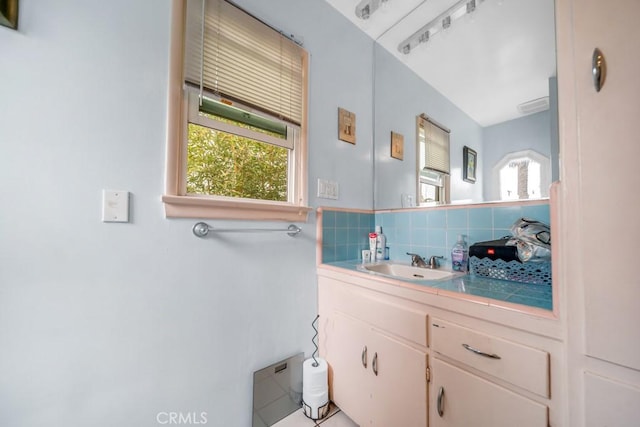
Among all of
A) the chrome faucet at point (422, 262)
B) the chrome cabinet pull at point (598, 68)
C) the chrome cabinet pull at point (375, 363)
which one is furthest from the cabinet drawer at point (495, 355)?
the chrome cabinet pull at point (598, 68)

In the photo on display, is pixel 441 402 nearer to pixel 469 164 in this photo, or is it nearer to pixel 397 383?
pixel 397 383

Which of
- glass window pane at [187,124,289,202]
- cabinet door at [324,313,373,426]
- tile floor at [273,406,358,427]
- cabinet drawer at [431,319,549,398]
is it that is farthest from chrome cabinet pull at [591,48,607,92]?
tile floor at [273,406,358,427]

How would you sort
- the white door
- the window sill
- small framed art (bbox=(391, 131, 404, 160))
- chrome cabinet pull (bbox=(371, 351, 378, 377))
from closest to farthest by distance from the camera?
1. the white door
2. the window sill
3. chrome cabinet pull (bbox=(371, 351, 378, 377))
4. small framed art (bbox=(391, 131, 404, 160))

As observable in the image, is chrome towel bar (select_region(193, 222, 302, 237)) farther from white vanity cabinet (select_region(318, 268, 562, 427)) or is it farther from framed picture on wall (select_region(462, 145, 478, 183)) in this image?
framed picture on wall (select_region(462, 145, 478, 183))

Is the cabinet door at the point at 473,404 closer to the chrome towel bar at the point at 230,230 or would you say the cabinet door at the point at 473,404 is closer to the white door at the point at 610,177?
the white door at the point at 610,177

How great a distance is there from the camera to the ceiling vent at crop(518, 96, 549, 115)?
105cm

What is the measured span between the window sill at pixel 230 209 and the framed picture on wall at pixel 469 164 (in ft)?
3.03

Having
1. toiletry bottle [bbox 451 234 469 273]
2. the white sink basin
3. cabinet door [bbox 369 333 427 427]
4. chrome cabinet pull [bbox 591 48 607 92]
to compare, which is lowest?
cabinet door [bbox 369 333 427 427]

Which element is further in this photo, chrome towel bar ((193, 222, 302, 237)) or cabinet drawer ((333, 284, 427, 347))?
chrome towel bar ((193, 222, 302, 237))

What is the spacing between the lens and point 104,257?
0.83 meters

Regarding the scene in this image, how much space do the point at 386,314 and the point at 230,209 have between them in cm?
84

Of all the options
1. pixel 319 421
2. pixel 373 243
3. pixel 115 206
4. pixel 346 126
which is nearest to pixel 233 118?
pixel 115 206

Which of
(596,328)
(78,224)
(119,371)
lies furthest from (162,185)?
(596,328)

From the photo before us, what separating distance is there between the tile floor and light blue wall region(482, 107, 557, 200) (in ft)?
4.55
